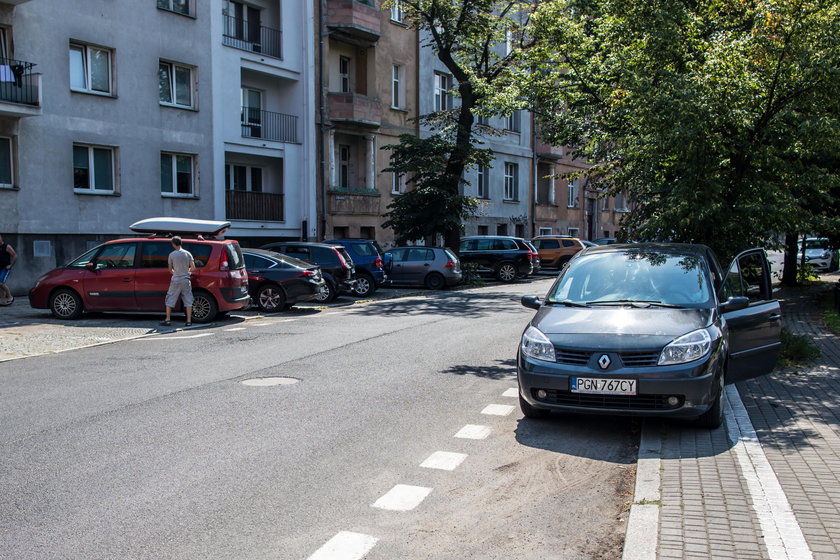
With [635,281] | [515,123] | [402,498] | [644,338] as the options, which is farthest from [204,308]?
[515,123]

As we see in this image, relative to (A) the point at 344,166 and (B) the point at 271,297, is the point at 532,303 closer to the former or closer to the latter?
(B) the point at 271,297

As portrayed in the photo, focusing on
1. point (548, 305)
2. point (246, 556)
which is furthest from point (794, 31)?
point (246, 556)

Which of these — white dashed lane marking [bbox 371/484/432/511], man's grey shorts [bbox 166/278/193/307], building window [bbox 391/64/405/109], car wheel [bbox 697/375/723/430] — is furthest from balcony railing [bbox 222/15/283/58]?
white dashed lane marking [bbox 371/484/432/511]

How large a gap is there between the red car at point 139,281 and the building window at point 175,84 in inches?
439

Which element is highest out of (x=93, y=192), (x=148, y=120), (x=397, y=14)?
(x=397, y=14)

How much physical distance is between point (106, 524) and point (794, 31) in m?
10.1

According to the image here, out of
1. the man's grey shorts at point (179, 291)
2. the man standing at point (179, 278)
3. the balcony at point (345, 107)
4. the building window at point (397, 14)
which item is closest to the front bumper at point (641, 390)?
the man standing at point (179, 278)

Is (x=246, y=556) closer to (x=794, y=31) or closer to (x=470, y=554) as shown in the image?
(x=470, y=554)

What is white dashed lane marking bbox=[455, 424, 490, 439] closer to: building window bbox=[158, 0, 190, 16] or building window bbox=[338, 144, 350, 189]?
building window bbox=[158, 0, 190, 16]

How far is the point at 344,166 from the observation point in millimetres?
34656

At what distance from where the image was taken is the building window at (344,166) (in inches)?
1352

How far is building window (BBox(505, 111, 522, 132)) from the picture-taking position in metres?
45.4

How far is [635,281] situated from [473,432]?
7.57 ft

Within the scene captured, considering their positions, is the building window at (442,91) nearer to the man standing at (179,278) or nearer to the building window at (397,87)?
the building window at (397,87)
